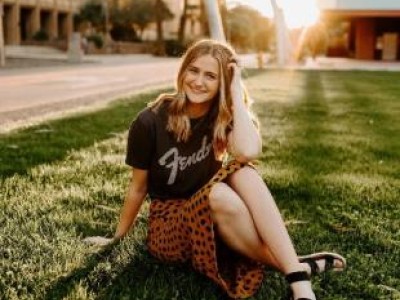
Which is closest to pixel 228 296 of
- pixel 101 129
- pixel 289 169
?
pixel 289 169

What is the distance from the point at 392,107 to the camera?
44.8 feet

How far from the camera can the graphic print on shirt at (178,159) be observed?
3.66 m

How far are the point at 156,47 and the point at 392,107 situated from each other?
46701 millimetres

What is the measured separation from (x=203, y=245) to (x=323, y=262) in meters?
0.75

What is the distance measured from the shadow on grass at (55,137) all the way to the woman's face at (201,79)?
8.91ft

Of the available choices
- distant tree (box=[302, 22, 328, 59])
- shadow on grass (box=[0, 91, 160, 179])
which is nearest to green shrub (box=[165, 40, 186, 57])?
distant tree (box=[302, 22, 328, 59])

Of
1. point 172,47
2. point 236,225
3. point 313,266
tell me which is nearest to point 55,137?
point 313,266

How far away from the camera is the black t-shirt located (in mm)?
3635

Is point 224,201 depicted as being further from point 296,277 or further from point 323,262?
point 323,262

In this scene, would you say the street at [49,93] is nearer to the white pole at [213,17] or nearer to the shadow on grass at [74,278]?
the white pole at [213,17]

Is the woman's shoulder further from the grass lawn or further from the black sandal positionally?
the black sandal

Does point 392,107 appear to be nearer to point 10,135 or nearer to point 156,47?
point 10,135

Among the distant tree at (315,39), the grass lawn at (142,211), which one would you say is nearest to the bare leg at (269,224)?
the grass lawn at (142,211)

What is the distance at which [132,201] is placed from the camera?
3.79 m
